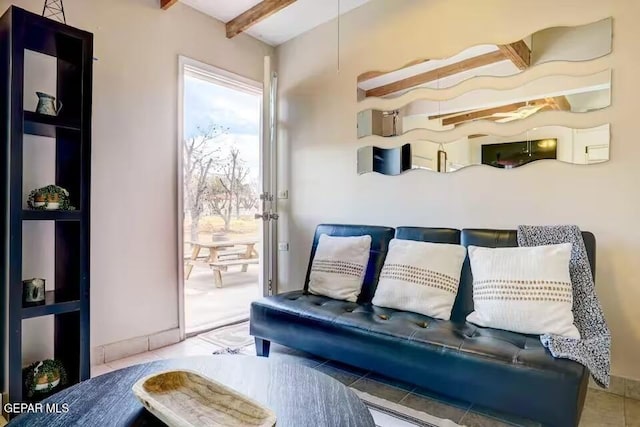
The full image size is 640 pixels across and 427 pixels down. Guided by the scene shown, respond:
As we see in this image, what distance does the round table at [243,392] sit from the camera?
108 cm

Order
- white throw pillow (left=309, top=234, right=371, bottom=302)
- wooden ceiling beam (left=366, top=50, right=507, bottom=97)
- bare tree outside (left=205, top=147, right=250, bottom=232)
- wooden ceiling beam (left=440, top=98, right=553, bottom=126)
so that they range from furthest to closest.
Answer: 1. bare tree outside (left=205, top=147, right=250, bottom=232)
2. white throw pillow (left=309, top=234, right=371, bottom=302)
3. wooden ceiling beam (left=366, top=50, right=507, bottom=97)
4. wooden ceiling beam (left=440, top=98, right=553, bottom=126)

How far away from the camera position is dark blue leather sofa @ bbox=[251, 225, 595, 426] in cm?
Answer: 156

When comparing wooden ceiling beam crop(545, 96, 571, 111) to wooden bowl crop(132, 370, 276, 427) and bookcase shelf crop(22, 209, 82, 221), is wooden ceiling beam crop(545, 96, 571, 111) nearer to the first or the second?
wooden bowl crop(132, 370, 276, 427)

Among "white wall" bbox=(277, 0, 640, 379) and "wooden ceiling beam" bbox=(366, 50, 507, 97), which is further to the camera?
"wooden ceiling beam" bbox=(366, 50, 507, 97)

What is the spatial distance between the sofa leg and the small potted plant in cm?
110

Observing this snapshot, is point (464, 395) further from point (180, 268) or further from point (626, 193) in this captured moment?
point (180, 268)

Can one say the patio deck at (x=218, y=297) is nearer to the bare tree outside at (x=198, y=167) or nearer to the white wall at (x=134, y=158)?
the white wall at (x=134, y=158)

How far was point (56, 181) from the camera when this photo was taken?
2.25 metres

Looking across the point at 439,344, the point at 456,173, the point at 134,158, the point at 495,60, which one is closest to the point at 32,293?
the point at 134,158

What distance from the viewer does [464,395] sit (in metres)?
1.75

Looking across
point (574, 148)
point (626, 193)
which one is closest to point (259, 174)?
point (574, 148)

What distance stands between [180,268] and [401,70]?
231 cm

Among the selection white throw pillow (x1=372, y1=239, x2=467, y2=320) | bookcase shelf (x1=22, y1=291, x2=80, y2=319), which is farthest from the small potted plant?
white throw pillow (x1=372, y1=239, x2=467, y2=320)

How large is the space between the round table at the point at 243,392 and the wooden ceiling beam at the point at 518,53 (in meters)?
2.20
